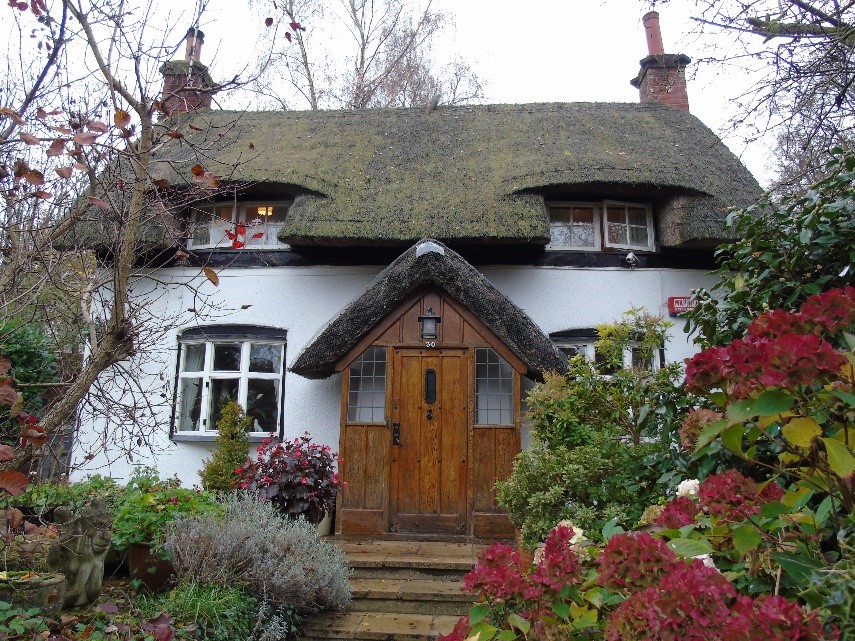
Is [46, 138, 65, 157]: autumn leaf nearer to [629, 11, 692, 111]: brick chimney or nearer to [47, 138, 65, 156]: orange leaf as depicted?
[47, 138, 65, 156]: orange leaf

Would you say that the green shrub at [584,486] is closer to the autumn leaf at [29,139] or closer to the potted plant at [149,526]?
the potted plant at [149,526]

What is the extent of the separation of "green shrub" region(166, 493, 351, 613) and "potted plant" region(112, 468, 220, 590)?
190mm

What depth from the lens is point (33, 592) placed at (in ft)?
11.9

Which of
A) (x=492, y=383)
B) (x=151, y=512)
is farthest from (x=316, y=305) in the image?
(x=151, y=512)

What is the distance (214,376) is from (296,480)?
109 inches

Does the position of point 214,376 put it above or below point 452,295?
below

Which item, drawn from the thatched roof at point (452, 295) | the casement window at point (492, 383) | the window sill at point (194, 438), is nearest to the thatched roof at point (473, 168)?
the thatched roof at point (452, 295)

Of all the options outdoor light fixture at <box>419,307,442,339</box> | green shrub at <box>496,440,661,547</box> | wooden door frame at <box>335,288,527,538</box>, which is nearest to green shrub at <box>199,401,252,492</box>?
wooden door frame at <box>335,288,527,538</box>

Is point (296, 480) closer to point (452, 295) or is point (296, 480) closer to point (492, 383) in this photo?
point (492, 383)

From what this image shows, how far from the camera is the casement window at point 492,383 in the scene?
6949 millimetres

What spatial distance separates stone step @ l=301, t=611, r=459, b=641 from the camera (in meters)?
4.26

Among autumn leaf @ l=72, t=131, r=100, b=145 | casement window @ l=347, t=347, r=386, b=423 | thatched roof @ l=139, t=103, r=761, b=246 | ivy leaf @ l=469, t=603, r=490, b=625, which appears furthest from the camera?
thatched roof @ l=139, t=103, r=761, b=246

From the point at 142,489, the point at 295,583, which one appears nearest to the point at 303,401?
the point at 142,489

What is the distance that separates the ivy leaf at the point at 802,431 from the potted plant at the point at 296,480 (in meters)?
5.09
